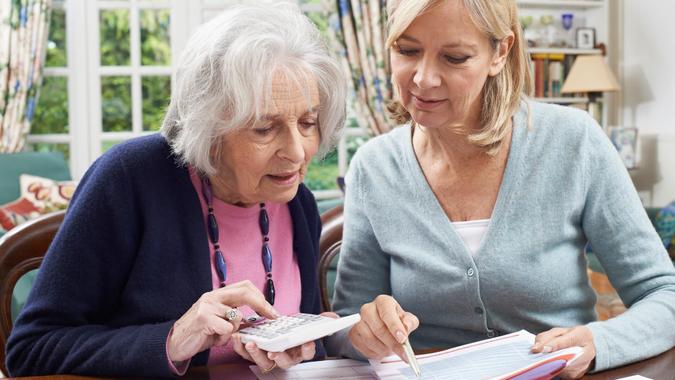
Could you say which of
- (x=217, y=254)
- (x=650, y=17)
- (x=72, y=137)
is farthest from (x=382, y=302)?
(x=650, y=17)

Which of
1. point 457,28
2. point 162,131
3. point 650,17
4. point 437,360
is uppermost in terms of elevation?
point 650,17

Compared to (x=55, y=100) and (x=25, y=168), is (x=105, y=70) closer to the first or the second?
(x=55, y=100)

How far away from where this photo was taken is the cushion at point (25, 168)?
4.36m

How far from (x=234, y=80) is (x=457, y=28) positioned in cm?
41

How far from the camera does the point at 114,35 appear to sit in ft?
16.1

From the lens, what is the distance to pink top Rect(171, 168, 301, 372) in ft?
4.40

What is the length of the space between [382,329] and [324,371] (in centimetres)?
11

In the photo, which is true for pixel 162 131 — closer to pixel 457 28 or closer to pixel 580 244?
pixel 457 28

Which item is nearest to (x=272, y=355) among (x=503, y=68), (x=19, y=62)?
(x=503, y=68)

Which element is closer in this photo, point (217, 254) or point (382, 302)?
point (382, 302)

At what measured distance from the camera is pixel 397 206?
1535mm

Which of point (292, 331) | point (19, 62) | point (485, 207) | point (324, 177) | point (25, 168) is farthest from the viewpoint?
point (324, 177)

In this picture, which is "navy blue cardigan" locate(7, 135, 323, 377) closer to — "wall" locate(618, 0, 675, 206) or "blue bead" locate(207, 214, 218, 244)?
"blue bead" locate(207, 214, 218, 244)

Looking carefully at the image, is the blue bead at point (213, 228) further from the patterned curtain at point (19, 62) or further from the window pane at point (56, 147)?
the window pane at point (56, 147)
